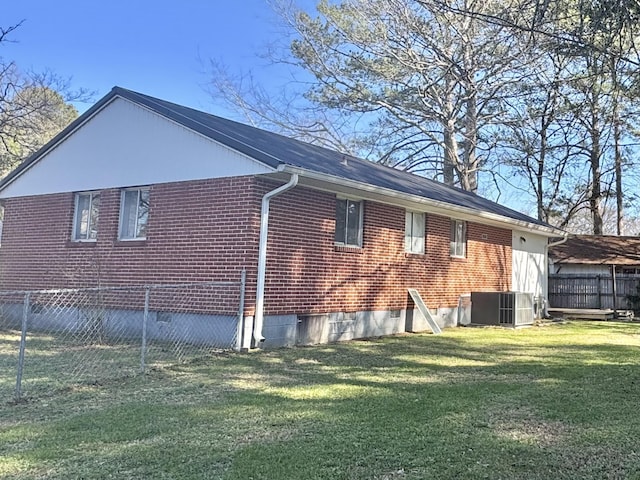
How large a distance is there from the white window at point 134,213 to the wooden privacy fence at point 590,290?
50.3 ft

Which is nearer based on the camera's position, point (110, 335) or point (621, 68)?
point (621, 68)

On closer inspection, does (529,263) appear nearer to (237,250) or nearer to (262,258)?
(262,258)

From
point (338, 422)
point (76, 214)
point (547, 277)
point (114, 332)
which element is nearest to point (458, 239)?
point (547, 277)

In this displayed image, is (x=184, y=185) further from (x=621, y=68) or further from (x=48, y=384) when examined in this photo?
(x=621, y=68)

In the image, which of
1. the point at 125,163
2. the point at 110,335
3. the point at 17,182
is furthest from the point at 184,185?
Answer: the point at 17,182

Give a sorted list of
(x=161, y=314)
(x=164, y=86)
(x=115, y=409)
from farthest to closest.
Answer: (x=164, y=86) < (x=161, y=314) < (x=115, y=409)

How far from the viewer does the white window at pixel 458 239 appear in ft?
47.9

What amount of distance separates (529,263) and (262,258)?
38.9 feet

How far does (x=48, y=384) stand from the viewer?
21.5ft

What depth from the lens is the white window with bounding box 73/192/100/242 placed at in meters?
12.0

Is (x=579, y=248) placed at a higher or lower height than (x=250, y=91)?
lower

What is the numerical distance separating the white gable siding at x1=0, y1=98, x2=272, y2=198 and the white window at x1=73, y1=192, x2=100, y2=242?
9.8 inches

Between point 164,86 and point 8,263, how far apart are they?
35.8 feet

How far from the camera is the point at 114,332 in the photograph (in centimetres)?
1073
